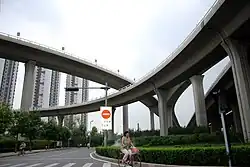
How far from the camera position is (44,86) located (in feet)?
221

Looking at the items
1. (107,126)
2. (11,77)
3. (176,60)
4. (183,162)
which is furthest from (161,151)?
(11,77)

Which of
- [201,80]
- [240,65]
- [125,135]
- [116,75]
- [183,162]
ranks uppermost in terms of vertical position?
[116,75]

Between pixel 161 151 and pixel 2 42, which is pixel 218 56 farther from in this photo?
pixel 2 42

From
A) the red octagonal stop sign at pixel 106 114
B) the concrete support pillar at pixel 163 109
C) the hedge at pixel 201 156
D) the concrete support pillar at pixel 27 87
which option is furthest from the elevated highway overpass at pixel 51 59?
the hedge at pixel 201 156

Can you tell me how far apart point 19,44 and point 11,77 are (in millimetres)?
15866

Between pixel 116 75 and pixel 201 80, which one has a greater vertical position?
pixel 116 75

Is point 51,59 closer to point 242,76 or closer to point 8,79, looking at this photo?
point 8,79

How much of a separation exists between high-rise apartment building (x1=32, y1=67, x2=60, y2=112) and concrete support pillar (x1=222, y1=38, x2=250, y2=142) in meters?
56.3

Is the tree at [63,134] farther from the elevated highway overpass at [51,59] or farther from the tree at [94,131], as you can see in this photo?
the tree at [94,131]

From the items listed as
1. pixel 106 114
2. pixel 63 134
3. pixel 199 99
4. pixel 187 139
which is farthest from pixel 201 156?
pixel 63 134

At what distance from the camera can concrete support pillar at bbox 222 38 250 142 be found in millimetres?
17422

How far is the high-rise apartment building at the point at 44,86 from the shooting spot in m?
66.3

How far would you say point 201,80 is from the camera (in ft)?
102

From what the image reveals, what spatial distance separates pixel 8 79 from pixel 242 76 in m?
46.2
